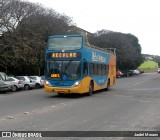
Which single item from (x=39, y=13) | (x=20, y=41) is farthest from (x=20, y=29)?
(x=39, y=13)

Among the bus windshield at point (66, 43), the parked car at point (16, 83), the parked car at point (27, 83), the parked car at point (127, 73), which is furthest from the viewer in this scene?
the parked car at point (127, 73)

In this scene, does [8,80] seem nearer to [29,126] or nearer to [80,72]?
[80,72]

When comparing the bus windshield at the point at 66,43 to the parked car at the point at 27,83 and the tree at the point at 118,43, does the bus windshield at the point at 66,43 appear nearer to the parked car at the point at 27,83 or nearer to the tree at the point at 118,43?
the parked car at the point at 27,83

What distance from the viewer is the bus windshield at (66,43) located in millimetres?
21641

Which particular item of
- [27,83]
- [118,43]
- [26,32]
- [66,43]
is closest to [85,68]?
[66,43]

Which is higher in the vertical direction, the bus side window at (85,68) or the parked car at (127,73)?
the bus side window at (85,68)

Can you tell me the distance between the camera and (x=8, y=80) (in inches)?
1089

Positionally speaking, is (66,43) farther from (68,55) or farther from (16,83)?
(16,83)

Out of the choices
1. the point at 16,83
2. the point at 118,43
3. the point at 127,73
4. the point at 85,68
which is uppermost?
the point at 118,43

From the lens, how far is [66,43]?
71.5 ft

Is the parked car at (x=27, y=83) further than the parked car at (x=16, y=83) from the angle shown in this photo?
Yes

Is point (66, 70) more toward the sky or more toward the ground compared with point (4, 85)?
more toward the sky

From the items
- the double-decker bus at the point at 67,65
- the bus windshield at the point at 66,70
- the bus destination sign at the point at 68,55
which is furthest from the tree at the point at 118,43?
the bus windshield at the point at 66,70

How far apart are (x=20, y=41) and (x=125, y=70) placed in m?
53.2
